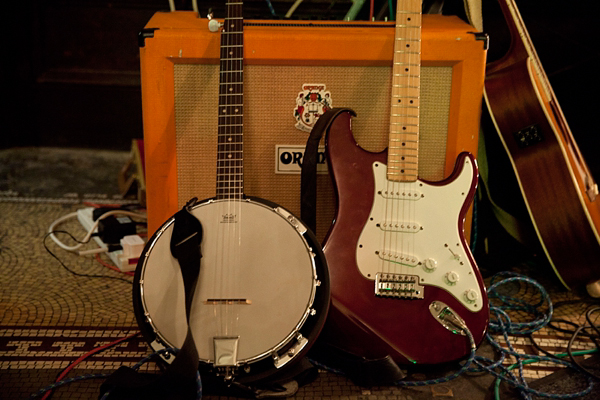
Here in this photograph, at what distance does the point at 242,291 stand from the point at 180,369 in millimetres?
201

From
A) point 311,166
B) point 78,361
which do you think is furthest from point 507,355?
point 78,361

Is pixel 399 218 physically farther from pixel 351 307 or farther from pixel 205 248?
pixel 205 248

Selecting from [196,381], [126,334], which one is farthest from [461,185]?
[126,334]

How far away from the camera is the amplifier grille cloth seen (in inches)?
52.1

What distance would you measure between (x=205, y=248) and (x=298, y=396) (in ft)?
1.25

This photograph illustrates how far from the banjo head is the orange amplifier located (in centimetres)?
31

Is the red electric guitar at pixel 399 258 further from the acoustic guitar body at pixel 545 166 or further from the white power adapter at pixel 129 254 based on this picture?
the white power adapter at pixel 129 254

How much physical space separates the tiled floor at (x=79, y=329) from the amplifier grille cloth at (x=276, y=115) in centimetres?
40

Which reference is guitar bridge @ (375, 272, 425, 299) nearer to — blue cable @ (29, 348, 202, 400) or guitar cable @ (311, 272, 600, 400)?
guitar cable @ (311, 272, 600, 400)

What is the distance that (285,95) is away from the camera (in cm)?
134

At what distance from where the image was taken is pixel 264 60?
1302mm

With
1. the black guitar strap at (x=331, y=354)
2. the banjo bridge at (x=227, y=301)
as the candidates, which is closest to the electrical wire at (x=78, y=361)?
the banjo bridge at (x=227, y=301)

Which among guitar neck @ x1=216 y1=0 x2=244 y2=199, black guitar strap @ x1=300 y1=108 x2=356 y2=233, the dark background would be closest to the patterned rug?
black guitar strap @ x1=300 y1=108 x2=356 y2=233

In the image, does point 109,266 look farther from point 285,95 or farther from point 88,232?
point 285,95
